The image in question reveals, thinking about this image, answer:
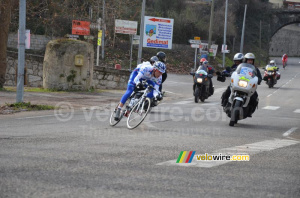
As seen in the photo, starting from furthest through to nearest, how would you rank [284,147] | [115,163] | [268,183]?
[284,147], [115,163], [268,183]

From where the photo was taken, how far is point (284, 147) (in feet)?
31.5

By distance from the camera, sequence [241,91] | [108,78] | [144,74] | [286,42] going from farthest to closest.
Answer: [286,42]
[108,78]
[241,91]
[144,74]

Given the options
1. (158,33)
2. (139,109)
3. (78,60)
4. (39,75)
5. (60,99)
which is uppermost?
(158,33)

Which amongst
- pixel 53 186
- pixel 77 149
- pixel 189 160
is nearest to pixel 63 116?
pixel 77 149

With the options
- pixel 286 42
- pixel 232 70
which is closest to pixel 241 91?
pixel 232 70

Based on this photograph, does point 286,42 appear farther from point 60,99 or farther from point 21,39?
point 21,39

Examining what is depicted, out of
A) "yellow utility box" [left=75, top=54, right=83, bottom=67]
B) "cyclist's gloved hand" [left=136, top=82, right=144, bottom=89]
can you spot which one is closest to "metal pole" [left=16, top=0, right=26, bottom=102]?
"cyclist's gloved hand" [left=136, top=82, right=144, bottom=89]

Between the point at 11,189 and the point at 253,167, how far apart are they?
3.08m

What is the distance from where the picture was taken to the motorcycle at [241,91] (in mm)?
13258

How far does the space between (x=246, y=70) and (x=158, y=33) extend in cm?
2696

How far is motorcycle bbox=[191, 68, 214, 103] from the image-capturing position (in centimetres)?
2272

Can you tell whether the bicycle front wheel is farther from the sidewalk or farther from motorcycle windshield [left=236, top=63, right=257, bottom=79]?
the sidewalk

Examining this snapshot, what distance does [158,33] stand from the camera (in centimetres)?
4019

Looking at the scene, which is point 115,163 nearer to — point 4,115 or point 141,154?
point 141,154
